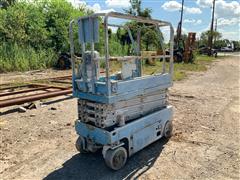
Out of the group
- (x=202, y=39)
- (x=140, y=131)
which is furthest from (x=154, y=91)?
(x=202, y=39)

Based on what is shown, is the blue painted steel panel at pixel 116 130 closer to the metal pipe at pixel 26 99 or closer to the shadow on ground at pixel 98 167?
the shadow on ground at pixel 98 167

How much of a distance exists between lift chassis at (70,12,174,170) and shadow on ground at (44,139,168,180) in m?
0.11

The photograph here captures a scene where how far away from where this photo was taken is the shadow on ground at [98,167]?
A: 306 centimetres

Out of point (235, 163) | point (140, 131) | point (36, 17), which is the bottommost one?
point (235, 163)

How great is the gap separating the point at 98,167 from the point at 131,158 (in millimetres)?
498

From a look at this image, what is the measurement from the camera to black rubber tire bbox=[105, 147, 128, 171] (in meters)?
3.09

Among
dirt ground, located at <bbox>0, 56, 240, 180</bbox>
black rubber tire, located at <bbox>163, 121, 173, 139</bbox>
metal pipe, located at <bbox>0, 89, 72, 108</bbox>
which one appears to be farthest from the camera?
metal pipe, located at <bbox>0, 89, 72, 108</bbox>

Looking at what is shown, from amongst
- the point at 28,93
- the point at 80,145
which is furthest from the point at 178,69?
the point at 80,145

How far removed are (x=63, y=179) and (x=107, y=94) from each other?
1.15 metres

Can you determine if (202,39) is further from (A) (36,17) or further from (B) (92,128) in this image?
(B) (92,128)

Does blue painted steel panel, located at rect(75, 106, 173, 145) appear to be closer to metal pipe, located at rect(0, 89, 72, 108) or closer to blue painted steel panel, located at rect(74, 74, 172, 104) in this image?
blue painted steel panel, located at rect(74, 74, 172, 104)

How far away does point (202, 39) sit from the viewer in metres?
60.0

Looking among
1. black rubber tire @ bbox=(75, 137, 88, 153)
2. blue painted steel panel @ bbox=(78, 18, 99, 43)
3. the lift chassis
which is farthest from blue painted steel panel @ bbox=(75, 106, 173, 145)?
blue painted steel panel @ bbox=(78, 18, 99, 43)

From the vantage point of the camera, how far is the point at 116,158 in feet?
10.3
